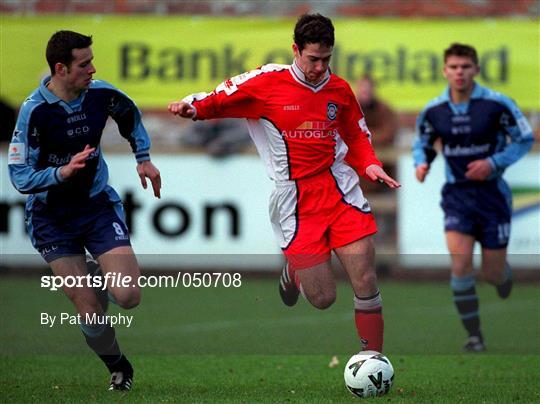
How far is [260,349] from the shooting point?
10766mm

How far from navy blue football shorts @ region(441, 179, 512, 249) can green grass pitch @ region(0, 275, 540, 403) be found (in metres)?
0.95

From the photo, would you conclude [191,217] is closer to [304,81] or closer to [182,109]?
[304,81]

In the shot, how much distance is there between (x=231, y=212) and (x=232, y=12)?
2662mm

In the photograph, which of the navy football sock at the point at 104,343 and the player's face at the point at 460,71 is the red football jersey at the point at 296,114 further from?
the player's face at the point at 460,71

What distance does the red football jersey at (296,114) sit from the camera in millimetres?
8469

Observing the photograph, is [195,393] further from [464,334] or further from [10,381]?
[464,334]

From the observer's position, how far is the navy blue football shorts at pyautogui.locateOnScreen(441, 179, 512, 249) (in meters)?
11.1

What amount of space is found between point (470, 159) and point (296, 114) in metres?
3.09

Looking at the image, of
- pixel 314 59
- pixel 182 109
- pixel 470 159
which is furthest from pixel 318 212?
pixel 470 159

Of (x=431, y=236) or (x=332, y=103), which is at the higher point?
(x=332, y=103)

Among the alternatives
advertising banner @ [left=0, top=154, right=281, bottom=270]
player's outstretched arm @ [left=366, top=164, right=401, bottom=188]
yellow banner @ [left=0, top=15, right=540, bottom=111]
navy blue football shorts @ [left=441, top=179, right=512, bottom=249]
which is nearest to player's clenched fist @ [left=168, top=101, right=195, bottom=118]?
player's outstretched arm @ [left=366, top=164, right=401, bottom=188]

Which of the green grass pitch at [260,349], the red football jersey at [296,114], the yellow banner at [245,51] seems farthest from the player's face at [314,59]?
the yellow banner at [245,51]

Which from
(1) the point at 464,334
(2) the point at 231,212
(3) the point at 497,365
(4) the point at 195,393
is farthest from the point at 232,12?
(4) the point at 195,393

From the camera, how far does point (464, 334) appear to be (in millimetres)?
11844
